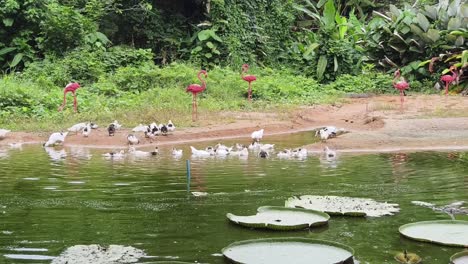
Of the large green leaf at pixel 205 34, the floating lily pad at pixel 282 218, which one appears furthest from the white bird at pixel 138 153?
the large green leaf at pixel 205 34

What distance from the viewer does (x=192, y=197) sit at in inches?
272

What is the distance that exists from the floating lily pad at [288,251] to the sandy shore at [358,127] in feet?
20.4

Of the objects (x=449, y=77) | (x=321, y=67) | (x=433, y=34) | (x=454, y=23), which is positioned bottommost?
(x=449, y=77)

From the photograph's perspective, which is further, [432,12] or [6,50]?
[432,12]

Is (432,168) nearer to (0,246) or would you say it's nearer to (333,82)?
(0,246)

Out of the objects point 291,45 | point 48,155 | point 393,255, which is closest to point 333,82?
point 291,45

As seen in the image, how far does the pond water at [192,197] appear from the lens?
5.08m

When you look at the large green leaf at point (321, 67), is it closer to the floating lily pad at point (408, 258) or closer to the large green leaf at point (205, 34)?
the large green leaf at point (205, 34)

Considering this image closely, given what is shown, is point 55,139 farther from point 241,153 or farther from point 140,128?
point 241,153

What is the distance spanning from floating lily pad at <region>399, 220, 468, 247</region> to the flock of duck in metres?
4.63

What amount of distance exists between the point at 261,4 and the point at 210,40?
3911 mm

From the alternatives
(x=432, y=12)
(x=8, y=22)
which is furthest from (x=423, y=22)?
(x=8, y=22)

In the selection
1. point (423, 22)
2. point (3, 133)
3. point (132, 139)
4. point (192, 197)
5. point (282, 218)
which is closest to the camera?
point (282, 218)

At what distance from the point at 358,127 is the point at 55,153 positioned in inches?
267
